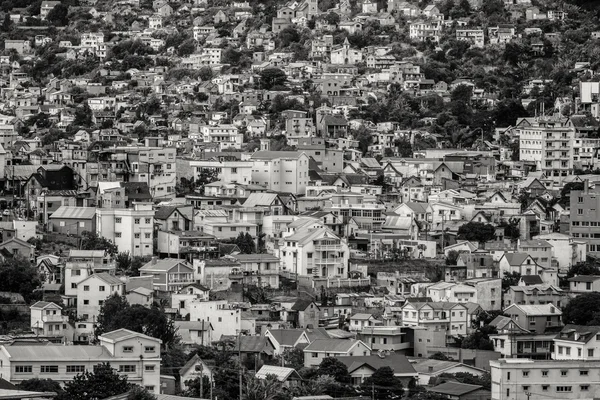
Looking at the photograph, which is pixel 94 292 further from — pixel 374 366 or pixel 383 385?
pixel 383 385

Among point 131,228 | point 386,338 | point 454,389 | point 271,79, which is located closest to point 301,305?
point 386,338

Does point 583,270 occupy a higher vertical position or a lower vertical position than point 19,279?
lower

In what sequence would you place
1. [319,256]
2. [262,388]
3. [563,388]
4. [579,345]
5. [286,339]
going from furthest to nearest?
[319,256]
[286,339]
[579,345]
[563,388]
[262,388]

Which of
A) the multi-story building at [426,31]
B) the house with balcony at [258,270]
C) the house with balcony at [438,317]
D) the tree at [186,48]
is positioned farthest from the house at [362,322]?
the tree at [186,48]

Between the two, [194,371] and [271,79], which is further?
[271,79]

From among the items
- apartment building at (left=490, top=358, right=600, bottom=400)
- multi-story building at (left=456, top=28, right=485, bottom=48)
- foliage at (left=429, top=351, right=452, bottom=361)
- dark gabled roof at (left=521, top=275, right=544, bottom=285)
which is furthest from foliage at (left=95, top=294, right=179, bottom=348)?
multi-story building at (left=456, top=28, right=485, bottom=48)

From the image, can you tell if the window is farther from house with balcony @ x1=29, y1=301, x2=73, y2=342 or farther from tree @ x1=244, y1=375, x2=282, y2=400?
house with balcony @ x1=29, y1=301, x2=73, y2=342

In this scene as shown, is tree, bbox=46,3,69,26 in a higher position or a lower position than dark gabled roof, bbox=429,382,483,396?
higher
